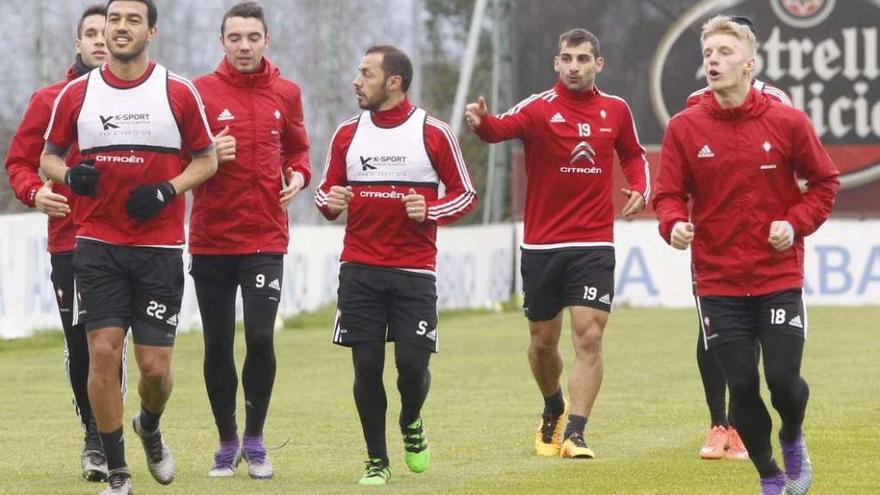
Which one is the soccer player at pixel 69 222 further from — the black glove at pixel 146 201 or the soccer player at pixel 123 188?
the black glove at pixel 146 201

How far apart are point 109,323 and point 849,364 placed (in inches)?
381

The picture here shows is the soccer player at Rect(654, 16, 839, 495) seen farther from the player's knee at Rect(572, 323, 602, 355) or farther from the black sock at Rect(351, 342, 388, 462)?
the player's knee at Rect(572, 323, 602, 355)

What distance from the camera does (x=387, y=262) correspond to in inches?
389

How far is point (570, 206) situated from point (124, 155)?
3062 millimetres

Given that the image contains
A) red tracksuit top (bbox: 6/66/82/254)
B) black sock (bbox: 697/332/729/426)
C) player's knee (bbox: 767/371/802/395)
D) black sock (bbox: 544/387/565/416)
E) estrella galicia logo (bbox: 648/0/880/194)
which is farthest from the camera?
estrella galicia logo (bbox: 648/0/880/194)

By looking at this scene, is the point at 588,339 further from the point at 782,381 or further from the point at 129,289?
the point at 129,289

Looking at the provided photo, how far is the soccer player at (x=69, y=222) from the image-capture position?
32.0 ft

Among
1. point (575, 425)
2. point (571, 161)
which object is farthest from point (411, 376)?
point (571, 161)

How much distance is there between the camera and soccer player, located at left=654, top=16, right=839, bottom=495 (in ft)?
28.0

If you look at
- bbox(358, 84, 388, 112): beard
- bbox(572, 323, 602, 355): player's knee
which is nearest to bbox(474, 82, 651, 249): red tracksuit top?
bbox(572, 323, 602, 355): player's knee

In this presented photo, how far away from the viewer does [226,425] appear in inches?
407

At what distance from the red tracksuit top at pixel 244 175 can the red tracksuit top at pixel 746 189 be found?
7.99ft

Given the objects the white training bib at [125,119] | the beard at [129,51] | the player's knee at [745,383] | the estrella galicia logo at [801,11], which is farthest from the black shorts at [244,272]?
the estrella galicia logo at [801,11]

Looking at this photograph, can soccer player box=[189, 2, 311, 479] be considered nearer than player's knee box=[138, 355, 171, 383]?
No
